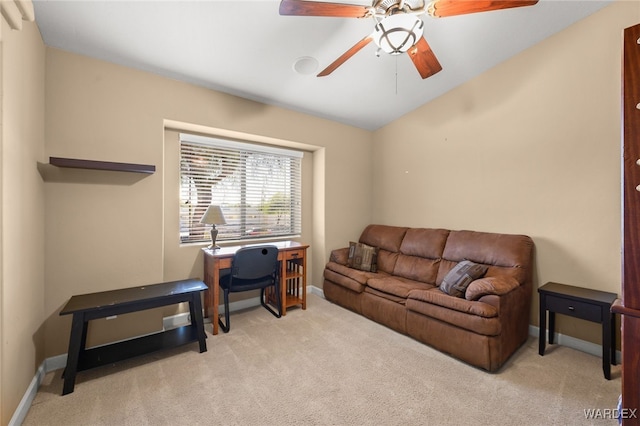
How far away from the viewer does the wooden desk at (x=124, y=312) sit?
1.83 m

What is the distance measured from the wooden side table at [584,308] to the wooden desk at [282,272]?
7.76ft

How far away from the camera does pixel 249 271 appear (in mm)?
2773

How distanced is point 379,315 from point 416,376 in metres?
0.88

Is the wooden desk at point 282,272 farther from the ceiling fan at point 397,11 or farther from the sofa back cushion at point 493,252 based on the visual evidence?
the ceiling fan at point 397,11

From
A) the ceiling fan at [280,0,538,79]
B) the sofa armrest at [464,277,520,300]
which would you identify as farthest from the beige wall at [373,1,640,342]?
the ceiling fan at [280,0,538,79]

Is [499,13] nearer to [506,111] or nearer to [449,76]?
[449,76]

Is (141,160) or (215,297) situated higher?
(141,160)

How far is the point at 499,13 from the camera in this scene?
2217 millimetres

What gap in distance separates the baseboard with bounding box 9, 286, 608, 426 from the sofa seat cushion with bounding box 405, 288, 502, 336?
3.35ft

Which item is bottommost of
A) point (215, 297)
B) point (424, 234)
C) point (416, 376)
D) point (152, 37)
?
point (416, 376)

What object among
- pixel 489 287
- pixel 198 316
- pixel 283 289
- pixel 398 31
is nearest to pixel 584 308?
pixel 489 287

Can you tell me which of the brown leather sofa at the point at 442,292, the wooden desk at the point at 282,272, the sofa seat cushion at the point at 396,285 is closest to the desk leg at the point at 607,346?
the brown leather sofa at the point at 442,292

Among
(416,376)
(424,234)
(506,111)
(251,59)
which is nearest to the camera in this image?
(416,376)

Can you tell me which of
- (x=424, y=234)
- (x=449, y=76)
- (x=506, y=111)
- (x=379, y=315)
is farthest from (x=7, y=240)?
(x=506, y=111)
